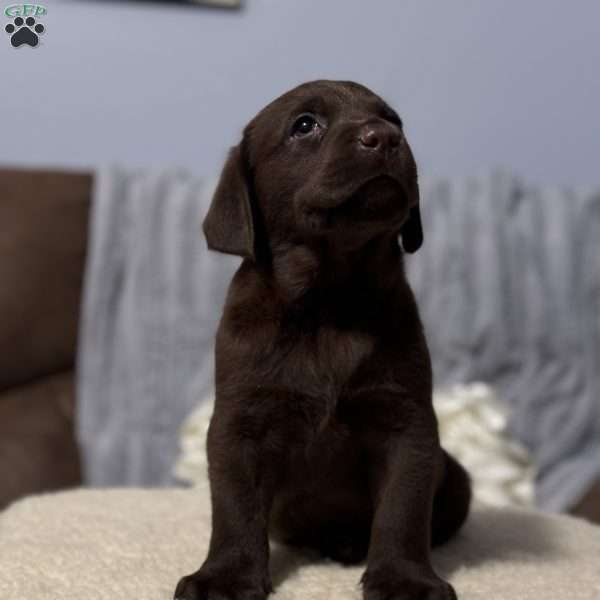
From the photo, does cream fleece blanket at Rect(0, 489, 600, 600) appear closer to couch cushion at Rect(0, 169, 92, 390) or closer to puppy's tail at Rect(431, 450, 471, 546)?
puppy's tail at Rect(431, 450, 471, 546)

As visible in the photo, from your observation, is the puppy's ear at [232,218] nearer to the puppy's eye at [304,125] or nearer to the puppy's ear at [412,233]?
the puppy's eye at [304,125]

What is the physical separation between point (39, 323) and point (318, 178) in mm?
1734

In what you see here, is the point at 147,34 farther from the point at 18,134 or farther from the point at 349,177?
Result: the point at 349,177

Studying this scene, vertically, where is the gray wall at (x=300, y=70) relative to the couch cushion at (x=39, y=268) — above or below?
above

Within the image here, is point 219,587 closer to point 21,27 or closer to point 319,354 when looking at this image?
point 319,354

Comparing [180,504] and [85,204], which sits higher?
[85,204]

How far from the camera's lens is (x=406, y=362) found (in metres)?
1.39

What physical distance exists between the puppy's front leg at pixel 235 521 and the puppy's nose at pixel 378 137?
423mm

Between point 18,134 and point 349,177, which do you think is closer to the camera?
point 349,177

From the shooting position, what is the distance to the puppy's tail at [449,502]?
1622 millimetres

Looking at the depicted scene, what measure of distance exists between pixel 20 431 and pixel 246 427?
1.60 meters

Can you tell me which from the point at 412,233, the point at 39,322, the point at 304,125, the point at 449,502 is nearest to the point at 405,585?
the point at 449,502

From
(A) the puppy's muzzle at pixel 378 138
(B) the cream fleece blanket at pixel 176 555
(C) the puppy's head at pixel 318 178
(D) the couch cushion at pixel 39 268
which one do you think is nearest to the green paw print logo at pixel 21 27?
(C) the puppy's head at pixel 318 178

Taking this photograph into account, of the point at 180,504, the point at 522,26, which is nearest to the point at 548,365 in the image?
the point at 522,26
